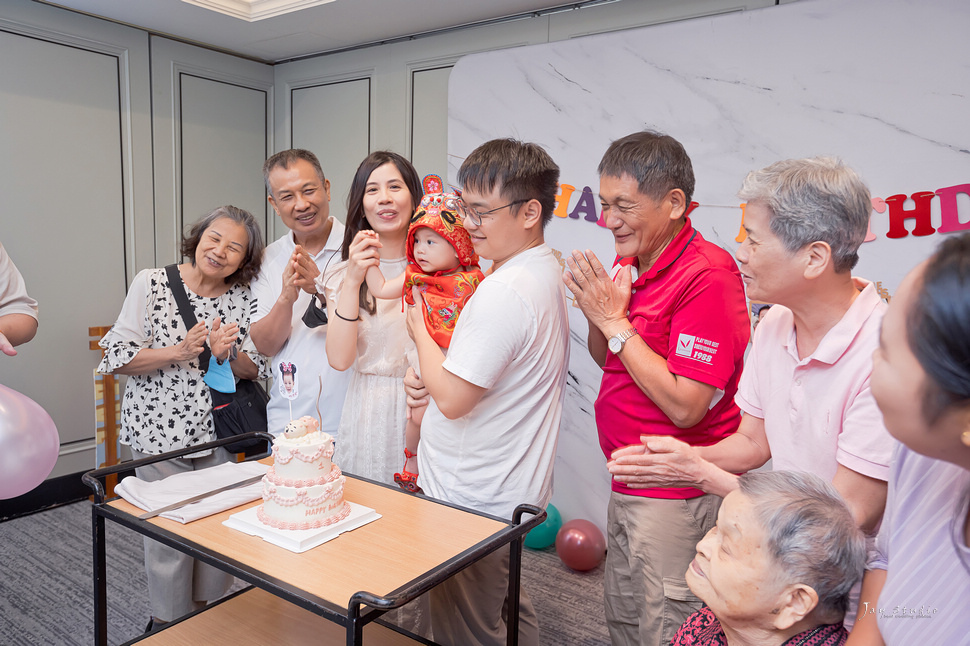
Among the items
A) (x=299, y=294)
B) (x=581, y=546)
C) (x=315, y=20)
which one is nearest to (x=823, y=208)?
(x=299, y=294)

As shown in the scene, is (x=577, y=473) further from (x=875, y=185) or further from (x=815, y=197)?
(x=815, y=197)

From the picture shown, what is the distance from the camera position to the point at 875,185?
276cm

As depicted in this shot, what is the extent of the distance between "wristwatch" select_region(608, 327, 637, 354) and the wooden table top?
0.52m

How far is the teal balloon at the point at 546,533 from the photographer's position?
139 inches

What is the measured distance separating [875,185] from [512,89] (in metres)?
1.94

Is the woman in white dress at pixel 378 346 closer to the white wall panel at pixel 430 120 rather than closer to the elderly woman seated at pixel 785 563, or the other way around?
the elderly woman seated at pixel 785 563

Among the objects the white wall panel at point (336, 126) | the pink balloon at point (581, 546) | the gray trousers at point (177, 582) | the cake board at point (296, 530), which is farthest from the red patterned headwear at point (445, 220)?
the white wall panel at point (336, 126)

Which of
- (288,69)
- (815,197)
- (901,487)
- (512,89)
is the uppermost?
(288,69)

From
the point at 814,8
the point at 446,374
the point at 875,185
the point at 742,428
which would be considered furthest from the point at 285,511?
the point at 814,8

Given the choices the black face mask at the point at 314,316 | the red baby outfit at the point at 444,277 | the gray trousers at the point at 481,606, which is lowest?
the gray trousers at the point at 481,606

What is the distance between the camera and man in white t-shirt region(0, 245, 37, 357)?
233 centimetres

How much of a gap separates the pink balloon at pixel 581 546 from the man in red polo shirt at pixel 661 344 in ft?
4.96

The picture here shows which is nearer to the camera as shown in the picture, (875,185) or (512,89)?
(875,185)

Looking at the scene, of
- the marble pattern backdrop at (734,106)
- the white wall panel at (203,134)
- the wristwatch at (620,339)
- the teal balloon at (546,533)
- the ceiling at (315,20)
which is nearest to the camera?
the wristwatch at (620,339)
